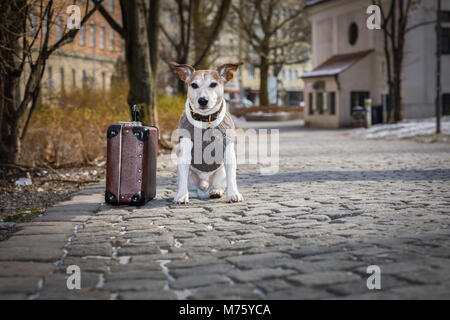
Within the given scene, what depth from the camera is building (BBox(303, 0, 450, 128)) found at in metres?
32.1

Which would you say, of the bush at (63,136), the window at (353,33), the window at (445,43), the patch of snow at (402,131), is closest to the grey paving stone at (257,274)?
the bush at (63,136)

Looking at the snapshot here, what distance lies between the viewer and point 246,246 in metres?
4.74

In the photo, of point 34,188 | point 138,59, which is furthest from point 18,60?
point 138,59

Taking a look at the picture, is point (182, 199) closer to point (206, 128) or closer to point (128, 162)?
point (128, 162)

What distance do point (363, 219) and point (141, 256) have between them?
240cm

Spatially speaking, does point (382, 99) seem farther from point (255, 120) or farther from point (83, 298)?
point (83, 298)

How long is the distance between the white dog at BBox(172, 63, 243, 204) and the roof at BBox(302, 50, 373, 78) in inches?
1019

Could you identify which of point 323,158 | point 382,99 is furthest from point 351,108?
point 323,158

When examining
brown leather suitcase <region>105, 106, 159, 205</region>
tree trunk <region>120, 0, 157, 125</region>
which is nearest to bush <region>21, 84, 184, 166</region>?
tree trunk <region>120, 0, 157, 125</region>

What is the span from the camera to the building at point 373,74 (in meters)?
32.1

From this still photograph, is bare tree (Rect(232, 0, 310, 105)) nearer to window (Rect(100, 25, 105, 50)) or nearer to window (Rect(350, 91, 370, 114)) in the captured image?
window (Rect(350, 91, 370, 114))

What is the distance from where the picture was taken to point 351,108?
32781 millimetres

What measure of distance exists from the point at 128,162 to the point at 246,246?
2595 millimetres
